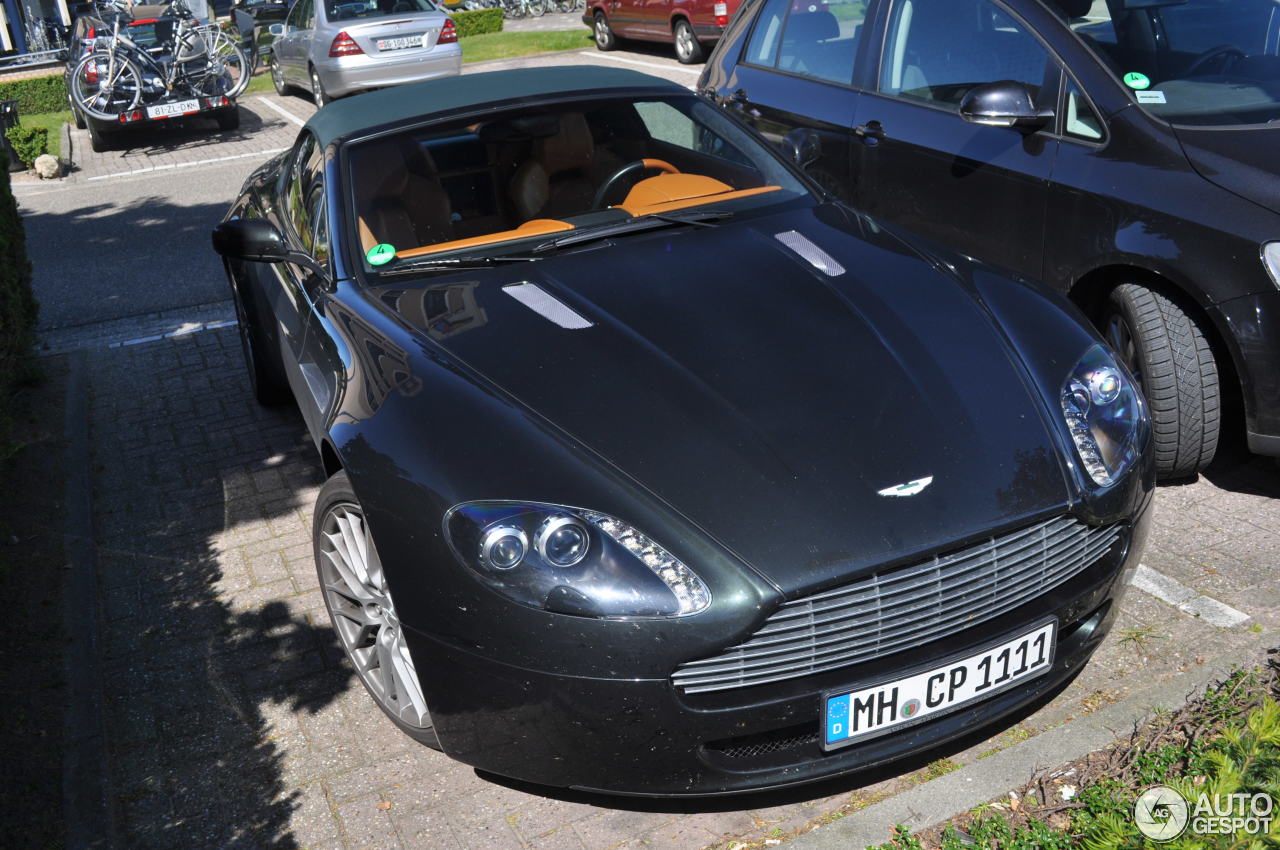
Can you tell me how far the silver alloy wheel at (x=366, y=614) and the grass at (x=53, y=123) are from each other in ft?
40.6

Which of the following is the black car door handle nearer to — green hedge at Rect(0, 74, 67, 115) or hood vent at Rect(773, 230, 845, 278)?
hood vent at Rect(773, 230, 845, 278)

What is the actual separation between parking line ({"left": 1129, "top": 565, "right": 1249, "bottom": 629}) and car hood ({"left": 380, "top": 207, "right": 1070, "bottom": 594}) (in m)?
0.95

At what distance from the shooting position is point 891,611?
2.62m

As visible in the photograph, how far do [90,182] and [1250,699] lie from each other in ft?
40.6

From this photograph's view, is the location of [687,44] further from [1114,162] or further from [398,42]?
[1114,162]

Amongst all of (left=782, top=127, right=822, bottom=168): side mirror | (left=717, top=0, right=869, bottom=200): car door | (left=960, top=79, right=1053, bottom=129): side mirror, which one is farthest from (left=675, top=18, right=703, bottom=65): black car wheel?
(left=960, top=79, right=1053, bottom=129): side mirror

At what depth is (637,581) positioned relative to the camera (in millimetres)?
2582

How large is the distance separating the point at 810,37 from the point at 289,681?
398 centimetres

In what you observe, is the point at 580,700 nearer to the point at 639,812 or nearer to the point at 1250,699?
the point at 639,812

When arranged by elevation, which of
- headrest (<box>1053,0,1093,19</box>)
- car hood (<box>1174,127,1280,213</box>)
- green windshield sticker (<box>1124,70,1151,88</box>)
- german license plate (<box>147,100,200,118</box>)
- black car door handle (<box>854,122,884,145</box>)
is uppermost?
headrest (<box>1053,0,1093,19</box>)

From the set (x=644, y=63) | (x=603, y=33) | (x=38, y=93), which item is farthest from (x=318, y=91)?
(x=38, y=93)

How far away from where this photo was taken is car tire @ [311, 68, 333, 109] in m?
15.5

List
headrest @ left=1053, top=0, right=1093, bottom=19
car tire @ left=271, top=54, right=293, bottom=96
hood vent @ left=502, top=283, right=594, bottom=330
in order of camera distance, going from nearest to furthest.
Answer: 1. hood vent @ left=502, top=283, right=594, bottom=330
2. headrest @ left=1053, top=0, right=1093, bottom=19
3. car tire @ left=271, top=54, right=293, bottom=96

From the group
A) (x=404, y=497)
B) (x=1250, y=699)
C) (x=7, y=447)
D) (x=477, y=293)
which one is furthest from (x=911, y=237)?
(x=7, y=447)
